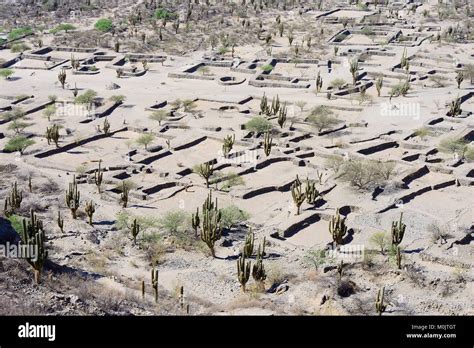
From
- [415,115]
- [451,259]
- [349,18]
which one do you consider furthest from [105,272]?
[349,18]

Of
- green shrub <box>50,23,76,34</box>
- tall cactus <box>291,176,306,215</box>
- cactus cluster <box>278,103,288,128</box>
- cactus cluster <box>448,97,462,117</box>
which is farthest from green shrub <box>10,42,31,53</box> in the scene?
tall cactus <box>291,176,306,215</box>

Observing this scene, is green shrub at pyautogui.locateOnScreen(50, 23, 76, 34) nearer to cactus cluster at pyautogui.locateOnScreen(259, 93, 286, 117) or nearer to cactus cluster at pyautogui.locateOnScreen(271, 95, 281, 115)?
cactus cluster at pyautogui.locateOnScreen(259, 93, 286, 117)

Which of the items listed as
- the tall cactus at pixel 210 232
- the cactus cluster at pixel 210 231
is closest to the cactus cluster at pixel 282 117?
the cactus cluster at pixel 210 231

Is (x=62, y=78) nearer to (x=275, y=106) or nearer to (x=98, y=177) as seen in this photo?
(x=275, y=106)

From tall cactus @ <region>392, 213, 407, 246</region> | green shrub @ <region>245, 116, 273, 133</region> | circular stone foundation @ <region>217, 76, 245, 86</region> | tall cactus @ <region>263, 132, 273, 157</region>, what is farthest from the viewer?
circular stone foundation @ <region>217, 76, 245, 86</region>

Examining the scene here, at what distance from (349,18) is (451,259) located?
4546 cm

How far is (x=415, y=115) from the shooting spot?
38.2 meters

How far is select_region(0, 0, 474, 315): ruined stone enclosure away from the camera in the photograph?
67.4 ft

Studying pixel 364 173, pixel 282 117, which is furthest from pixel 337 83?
pixel 364 173

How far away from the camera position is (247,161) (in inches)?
1238

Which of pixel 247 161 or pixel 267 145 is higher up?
pixel 267 145

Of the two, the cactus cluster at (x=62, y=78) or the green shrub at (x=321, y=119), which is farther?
the cactus cluster at (x=62, y=78)

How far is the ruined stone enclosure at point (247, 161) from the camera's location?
20.5m

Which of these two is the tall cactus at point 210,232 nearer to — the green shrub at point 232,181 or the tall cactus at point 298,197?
the tall cactus at point 298,197
